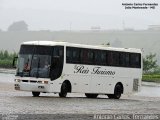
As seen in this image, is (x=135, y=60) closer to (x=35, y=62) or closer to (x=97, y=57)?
(x=97, y=57)

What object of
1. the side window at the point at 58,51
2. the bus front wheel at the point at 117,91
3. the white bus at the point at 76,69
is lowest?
the bus front wheel at the point at 117,91

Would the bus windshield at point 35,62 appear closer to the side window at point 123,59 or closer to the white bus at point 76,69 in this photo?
the white bus at point 76,69

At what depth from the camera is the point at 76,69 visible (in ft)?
104

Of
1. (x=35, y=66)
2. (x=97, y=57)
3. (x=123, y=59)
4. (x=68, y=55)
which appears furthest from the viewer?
(x=123, y=59)

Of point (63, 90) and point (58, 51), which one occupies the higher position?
point (58, 51)

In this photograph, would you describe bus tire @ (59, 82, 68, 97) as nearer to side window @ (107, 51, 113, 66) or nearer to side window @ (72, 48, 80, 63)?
side window @ (72, 48, 80, 63)

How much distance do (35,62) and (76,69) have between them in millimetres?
2457

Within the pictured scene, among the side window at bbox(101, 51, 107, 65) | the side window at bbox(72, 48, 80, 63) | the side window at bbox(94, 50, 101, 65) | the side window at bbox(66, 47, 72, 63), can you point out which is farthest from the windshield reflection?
the side window at bbox(101, 51, 107, 65)

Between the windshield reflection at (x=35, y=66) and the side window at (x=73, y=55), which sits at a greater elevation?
the side window at (x=73, y=55)

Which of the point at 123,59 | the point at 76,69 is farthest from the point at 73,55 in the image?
the point at 123,59

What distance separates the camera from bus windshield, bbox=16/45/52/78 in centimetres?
2998

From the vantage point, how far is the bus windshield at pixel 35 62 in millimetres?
29984

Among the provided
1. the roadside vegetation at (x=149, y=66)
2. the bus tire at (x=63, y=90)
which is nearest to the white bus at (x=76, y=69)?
the bus tire at (x=63, y=90)


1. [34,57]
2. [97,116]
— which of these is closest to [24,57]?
[34,57]
